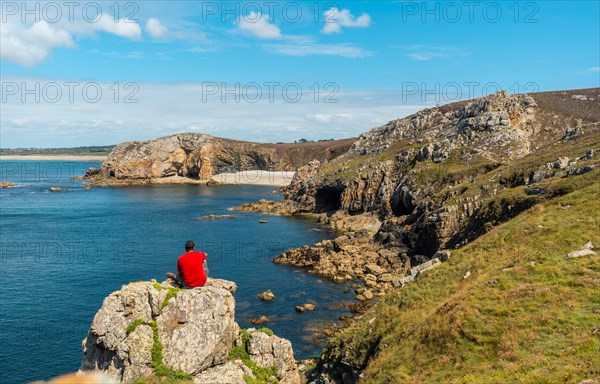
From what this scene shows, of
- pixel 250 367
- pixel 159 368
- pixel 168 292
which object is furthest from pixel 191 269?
pixel 250 367

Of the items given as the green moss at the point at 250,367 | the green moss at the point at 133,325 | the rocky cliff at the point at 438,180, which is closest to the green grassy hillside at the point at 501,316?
the green moss at the point at 250,367

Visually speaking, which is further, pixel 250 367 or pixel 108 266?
pixel 108 266

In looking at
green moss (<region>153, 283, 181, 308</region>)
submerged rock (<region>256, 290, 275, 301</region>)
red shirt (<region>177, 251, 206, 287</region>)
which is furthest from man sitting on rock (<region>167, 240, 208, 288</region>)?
submerged rock (<region>256, 290, 275, 301</region>)

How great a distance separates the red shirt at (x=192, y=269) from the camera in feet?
75.7

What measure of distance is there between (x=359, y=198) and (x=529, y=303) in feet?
281

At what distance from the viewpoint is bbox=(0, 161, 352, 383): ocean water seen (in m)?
44.3

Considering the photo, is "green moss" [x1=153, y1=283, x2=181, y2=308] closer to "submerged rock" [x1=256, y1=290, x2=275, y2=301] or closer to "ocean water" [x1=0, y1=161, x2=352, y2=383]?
"ocean water" [x1=0, y1=161, x2=352, y2=383]

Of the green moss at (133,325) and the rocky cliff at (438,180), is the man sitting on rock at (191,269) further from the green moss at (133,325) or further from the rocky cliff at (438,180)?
the rocky cliff at (438,180)

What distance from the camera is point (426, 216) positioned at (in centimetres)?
6756

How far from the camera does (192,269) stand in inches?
919

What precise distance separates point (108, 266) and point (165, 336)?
53.5 metres

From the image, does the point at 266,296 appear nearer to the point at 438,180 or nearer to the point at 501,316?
the point at 501,316

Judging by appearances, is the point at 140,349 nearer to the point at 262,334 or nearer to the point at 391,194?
the point at 262,334

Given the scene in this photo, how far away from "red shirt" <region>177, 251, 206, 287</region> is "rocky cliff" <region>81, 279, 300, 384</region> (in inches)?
20.4
